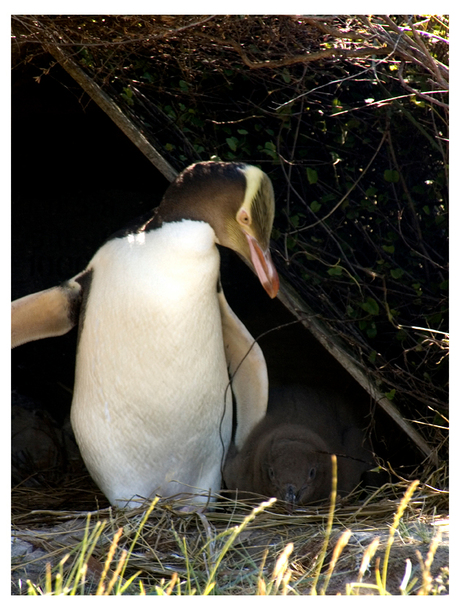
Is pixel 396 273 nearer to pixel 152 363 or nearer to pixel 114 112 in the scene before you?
pixel 152 363

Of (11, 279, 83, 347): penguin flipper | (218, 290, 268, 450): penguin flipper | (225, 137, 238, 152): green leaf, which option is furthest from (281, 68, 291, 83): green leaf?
(11, 279, 83, 347): penguin flipper

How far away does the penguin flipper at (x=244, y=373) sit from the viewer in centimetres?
244

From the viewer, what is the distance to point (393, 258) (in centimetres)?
268

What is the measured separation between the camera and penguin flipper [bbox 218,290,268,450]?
8.01 ft

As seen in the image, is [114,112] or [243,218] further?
[114,112]

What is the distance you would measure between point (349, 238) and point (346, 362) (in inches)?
22.3

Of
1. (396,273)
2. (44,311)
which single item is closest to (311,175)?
(396,273)

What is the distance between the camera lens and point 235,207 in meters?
2.00

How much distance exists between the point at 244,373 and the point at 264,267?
597 mm

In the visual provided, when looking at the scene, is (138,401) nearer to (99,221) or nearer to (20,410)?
(20,410)

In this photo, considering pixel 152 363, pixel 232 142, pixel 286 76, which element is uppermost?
pixel 286 76

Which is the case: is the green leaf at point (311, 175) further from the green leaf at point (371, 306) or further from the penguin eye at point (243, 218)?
the penguin eye at point (243, 218)
